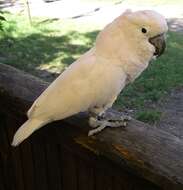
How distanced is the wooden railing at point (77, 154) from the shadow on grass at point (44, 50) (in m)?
1.97

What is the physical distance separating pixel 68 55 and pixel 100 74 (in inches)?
114

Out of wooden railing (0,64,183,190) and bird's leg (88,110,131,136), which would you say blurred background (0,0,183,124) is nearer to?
wooden railing (0,64,183,190)

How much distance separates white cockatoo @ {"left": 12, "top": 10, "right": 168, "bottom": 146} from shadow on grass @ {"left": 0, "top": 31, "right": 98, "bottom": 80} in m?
2.33

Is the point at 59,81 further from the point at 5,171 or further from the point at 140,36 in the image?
the point at 5,171

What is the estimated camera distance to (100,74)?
3.51ft

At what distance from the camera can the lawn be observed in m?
2.95

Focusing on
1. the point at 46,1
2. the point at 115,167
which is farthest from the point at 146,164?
the point at 46,1

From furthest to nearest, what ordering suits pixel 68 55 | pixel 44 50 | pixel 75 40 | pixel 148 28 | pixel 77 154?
pixel 75 40, pixel 44 50, pixel 68 55, pixel 77 154, pixel 148 28

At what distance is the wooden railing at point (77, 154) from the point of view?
3.07 feet

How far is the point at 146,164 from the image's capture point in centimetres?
93

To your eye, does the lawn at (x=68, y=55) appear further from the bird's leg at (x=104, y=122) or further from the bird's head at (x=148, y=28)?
the bird's head at (x=148, y=28)

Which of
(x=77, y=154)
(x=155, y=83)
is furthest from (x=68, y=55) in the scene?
(x=77, y=154)

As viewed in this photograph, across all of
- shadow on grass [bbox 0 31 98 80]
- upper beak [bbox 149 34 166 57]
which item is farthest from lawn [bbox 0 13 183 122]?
upper beak [bbox 149 34 166 57]

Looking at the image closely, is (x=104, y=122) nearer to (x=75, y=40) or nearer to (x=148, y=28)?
(x=148, y=28)
